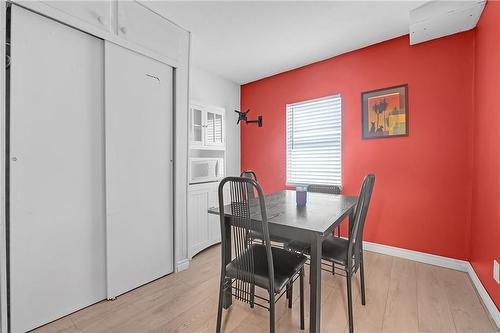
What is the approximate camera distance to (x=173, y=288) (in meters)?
2.12

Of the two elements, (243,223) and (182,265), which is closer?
(243,223)

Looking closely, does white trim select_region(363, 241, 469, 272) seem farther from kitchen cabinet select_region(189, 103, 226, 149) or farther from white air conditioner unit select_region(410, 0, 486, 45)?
kitchen cabinet select_region(189, 103, 226, 149)

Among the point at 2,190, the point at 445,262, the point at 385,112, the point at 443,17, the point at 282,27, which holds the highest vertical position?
the point at 282,27

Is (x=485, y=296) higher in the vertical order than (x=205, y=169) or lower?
lower

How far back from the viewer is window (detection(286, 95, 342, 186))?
3.12 meters

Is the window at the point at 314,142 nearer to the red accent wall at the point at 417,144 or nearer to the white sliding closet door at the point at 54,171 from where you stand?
the red accent wall at the point at 417,144

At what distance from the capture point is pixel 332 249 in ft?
5.83

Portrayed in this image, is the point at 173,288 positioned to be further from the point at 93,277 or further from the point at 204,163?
the point at 204,163

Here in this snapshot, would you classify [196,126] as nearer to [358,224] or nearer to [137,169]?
[137,169]

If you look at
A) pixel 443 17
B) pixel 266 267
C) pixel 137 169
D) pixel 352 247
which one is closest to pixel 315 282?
pixel 266 267

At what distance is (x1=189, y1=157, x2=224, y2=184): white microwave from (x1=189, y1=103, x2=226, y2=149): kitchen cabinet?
0.67ft

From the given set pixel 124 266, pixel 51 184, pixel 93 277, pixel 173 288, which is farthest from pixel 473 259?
pixel 51 184

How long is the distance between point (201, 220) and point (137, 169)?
3.85 ft

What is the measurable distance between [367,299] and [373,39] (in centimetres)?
275
